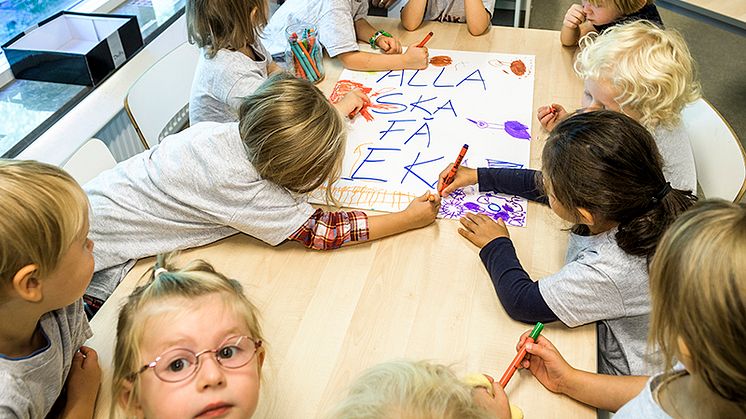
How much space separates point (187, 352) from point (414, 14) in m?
1.35

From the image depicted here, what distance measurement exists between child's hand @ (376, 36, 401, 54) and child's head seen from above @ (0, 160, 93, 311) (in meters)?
1.04

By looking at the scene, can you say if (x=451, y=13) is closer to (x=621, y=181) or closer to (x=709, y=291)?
(x=621, y=181)

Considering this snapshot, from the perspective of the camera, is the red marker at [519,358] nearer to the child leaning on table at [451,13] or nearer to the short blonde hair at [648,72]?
the short blonde hair at [648,72]

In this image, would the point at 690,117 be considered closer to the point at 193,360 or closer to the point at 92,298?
the point at 193,360

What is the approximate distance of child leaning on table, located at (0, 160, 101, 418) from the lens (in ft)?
2.58

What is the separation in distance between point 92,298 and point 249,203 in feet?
1.16

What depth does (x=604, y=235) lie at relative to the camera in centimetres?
103

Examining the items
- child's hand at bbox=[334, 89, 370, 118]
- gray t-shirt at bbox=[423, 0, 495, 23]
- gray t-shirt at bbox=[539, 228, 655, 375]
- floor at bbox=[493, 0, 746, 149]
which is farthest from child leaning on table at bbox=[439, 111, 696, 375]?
floor at bbox=[493, 0, 746, 149]

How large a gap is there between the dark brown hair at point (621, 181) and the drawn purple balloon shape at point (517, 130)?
367 millimetres

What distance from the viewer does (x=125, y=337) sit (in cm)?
83

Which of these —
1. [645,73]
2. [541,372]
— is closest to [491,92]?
[645,73]

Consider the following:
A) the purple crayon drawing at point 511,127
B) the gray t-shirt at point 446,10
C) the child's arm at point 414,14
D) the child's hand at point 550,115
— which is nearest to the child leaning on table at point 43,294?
the purple crayon drawing at point 511,127

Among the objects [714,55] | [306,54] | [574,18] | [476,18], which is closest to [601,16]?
[574,18]

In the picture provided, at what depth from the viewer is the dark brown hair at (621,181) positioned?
0.97 m
